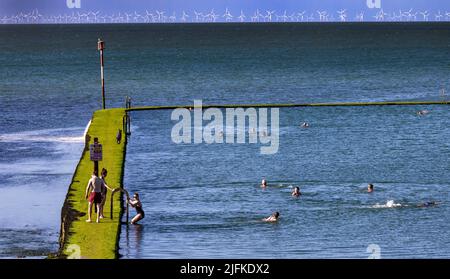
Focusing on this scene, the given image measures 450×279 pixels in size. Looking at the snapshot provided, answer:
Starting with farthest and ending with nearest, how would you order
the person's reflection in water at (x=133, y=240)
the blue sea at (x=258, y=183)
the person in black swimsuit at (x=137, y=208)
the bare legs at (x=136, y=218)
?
the bare legs at (x=136, y=218) < the person in black swimsuit at (x=137, y=208) < the blue sea at (x=258, y=183) < the person's reflection in water at (x=133, y=240)

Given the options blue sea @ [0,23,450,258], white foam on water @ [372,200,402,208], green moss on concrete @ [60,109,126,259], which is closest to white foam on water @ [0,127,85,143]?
blue sea @ [0,23,450,258]

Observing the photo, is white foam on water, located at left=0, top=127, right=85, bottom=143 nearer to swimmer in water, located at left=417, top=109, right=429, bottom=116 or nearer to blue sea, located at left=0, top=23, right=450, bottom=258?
blue sea, located at left=0, top=23, right=450, bottom=258

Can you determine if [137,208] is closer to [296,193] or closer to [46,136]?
[296,193]

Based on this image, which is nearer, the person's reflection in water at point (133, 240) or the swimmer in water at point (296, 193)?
the person's reflection in water at point (133, 240)

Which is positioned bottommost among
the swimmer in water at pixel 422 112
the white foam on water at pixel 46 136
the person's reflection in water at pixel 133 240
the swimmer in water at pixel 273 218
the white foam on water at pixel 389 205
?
the person's reflection in water at pixel 133 240

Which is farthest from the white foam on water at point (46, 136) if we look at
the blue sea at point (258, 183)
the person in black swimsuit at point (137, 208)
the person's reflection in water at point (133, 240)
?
the person's reflection in water at point (133, 240)

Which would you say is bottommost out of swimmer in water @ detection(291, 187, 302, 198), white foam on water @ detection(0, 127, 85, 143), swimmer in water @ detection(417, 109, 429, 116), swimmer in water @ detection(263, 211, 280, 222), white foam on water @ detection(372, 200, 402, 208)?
A: swimmer in water @ detection(263, 211, 280, 222)

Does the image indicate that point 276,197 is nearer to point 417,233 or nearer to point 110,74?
point 417,233

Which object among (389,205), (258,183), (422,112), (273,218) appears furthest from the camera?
(422,112)

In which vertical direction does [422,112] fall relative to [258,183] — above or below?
above

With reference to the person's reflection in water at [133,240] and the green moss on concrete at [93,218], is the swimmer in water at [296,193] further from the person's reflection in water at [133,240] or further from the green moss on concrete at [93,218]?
the person's reflection in water at [133,240]

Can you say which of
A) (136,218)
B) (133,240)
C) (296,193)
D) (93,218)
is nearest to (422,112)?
(296,193)
